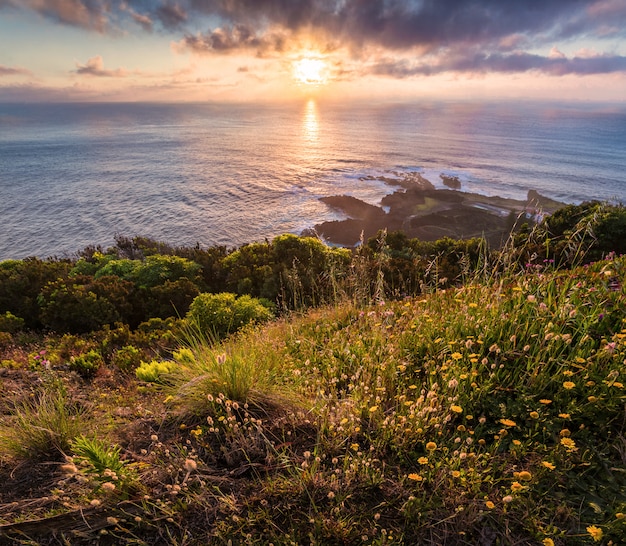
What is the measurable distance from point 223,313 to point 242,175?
2054 inches

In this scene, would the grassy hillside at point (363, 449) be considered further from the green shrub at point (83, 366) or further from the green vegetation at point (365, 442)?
the green shrub at point (83, 366)

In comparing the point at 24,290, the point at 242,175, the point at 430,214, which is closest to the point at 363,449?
the point at 24,290

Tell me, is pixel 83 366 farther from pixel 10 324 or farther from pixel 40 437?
pixel 10 324

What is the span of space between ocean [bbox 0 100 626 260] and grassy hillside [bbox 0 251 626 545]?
30281 millimetres

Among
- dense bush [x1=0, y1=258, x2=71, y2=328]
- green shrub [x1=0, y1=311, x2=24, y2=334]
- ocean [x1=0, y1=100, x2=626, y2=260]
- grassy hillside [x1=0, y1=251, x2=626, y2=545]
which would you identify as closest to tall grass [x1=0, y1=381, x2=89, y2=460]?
grassy hillside [x1=0, y1=251, x2=626, y2=545]

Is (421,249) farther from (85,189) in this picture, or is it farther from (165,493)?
(85,189)

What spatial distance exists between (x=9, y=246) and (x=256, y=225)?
2260cm

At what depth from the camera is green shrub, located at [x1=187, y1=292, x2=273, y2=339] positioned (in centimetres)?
926

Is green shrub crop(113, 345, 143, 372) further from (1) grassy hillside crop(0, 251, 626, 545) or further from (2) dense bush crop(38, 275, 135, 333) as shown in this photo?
(2) dense bush crop(38, 275, 135, 333)

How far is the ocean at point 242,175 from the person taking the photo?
37.3m

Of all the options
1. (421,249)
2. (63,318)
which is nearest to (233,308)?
(63,318)

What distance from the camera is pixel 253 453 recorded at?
2924 millimetres

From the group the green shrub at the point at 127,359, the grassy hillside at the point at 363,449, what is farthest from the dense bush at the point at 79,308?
the grassy hillside at the point at 363,449

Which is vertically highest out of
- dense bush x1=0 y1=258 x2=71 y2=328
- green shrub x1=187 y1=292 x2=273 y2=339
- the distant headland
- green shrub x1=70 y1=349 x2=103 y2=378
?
green shrub x1=70 y1=349 x2=103 y2=378
